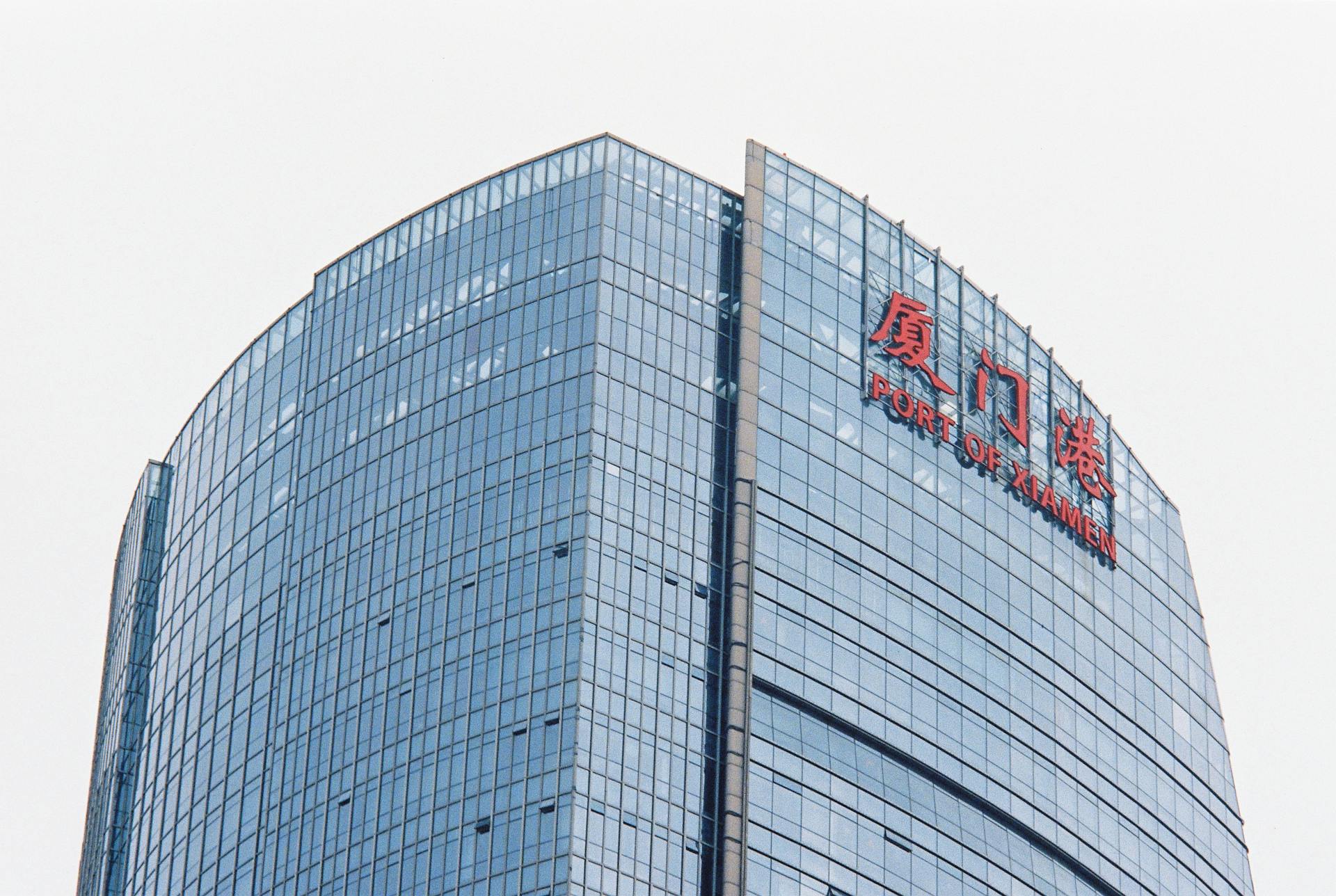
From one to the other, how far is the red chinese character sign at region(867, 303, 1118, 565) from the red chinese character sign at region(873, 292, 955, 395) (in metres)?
0.04

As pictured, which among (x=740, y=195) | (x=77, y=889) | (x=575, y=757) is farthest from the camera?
(x=77, y=889)

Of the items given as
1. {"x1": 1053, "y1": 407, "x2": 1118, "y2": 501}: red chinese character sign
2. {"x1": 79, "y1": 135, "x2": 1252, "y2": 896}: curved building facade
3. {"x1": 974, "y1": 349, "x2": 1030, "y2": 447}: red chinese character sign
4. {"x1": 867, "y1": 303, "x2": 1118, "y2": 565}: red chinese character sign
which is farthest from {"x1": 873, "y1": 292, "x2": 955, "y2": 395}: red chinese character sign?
{"x1": 1053, "y1": 407, "x2": 1118, "y2": 501}: red chinese character sign

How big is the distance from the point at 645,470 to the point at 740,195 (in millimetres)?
19331

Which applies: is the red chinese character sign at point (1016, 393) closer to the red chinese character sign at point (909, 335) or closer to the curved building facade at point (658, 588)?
the curved building facade at point (658, 588)

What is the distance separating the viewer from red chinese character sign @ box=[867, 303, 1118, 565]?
166 meters

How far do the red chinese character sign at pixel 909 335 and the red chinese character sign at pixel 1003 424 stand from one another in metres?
0.04

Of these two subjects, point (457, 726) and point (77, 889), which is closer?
point (457, 726)

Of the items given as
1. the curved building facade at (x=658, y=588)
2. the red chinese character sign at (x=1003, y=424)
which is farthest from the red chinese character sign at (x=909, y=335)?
the curved building facade at (x=658, y=588)

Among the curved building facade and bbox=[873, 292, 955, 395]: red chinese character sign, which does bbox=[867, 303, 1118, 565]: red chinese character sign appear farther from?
the curved building facade

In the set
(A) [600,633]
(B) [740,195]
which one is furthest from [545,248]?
(A) [600,633]

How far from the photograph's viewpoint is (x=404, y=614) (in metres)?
154

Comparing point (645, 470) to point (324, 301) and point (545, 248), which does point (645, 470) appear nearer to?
point (545, 248)

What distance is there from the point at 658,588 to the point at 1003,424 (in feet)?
97.3

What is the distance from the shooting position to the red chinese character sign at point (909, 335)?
543 feet
